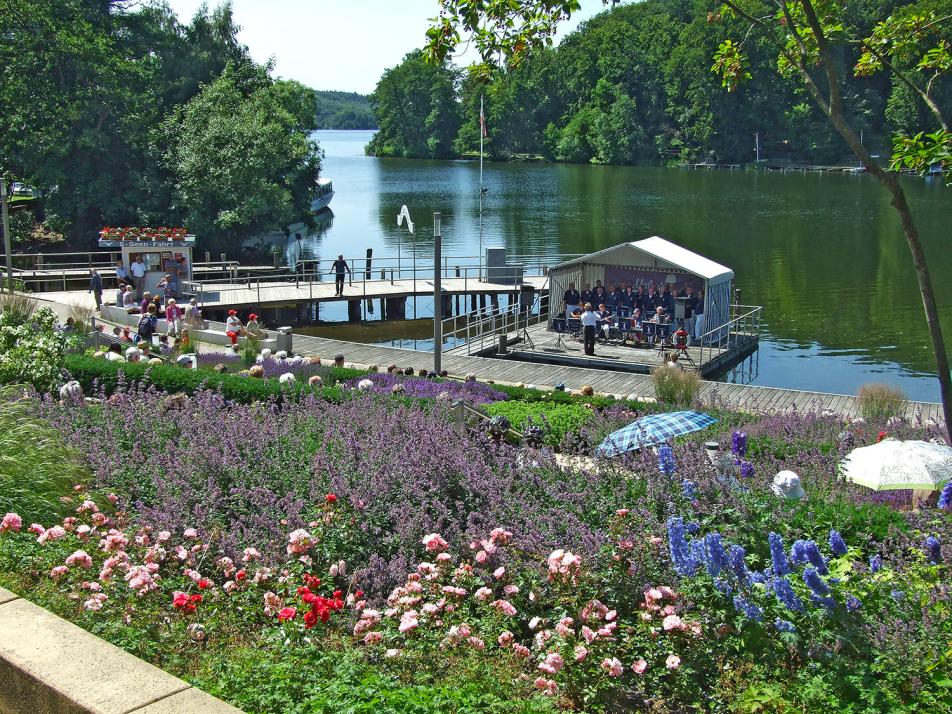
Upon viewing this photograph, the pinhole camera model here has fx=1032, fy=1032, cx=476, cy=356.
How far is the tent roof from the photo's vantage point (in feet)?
85.3

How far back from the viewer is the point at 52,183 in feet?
145

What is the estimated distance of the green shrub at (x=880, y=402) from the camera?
16352 mm

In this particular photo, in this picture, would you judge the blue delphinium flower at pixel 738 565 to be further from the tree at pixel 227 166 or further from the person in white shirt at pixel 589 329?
the tree at pixel 227 166

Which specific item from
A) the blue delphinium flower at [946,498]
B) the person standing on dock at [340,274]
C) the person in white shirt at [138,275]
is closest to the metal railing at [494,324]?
the person standing on dock at [340,274]

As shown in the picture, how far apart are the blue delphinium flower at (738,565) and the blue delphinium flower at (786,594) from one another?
271 millimetres

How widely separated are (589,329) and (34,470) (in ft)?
60.5

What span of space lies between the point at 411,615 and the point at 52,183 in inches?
1708

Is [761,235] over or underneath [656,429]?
over

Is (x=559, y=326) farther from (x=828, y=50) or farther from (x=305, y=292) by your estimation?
(x=828, y=50)

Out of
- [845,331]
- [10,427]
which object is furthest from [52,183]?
[10,427]

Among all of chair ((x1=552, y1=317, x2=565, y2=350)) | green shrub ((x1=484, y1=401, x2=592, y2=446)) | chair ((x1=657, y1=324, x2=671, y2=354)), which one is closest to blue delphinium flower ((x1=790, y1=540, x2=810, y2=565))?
green shrub ((x1=484, y1=401, x2=592, y2=446))

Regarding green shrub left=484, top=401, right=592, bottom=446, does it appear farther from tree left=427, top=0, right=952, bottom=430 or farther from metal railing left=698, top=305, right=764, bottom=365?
metal railing left=698, top=305, right=764, bottom=365

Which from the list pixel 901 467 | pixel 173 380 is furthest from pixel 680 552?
pixel 173 380

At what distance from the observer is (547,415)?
43.3ft
